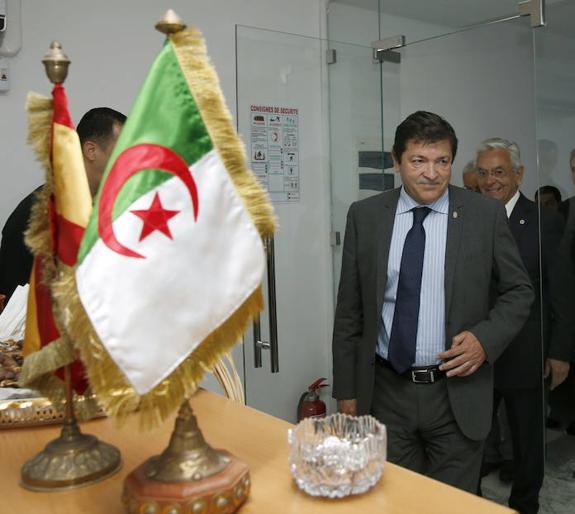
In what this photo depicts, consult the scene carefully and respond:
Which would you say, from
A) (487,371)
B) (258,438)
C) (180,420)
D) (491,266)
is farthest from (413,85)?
(180,420)

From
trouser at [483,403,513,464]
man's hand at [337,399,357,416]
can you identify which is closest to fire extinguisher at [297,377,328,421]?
trouser at [483,403,513,464]

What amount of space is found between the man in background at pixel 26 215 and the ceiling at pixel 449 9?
169 centimetres

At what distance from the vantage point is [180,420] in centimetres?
90

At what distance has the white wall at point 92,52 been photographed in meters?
2.86

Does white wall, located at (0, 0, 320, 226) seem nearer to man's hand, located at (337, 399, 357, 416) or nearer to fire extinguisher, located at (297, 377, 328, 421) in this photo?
man's hand, located at (337, 399, 357, 416)

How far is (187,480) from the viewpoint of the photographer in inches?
33.7

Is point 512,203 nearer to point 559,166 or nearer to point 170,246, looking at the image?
point 559,166

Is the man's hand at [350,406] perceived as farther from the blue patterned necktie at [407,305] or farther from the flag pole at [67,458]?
the flag pole at [67,458]

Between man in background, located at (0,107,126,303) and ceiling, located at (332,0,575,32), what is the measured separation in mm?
1692

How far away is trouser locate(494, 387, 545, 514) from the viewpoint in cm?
271

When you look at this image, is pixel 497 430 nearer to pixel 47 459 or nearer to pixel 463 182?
pixel 463 182

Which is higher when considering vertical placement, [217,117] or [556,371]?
[217,117]

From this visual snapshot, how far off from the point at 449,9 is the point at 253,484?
109 inches

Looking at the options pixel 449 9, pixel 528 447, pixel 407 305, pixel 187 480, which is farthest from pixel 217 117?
pixel 449 9
